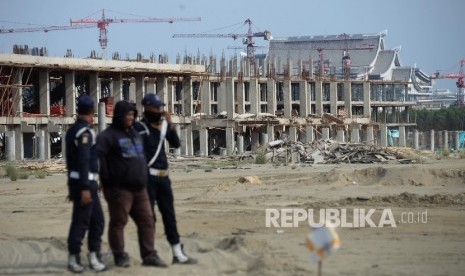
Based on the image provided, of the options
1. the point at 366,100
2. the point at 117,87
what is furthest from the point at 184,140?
the point at 366,100

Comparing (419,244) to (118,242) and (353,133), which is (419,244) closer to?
(118,242)

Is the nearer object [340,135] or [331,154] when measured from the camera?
[331,154]

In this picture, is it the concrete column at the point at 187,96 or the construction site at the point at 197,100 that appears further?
the concrete column at the point at 187,96

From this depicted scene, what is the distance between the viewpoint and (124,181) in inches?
420

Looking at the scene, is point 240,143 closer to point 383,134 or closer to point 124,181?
point 383,134

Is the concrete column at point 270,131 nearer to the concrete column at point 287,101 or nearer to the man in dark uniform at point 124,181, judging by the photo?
the concrete column at point 287,101

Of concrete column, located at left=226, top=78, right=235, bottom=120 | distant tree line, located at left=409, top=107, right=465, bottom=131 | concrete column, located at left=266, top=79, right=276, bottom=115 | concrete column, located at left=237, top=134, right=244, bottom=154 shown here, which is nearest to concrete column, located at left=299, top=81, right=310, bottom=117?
concrete column, located at left=266, top=79, right=276, bottom=115

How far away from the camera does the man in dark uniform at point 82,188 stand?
1058cm

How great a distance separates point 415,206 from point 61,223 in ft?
20.2

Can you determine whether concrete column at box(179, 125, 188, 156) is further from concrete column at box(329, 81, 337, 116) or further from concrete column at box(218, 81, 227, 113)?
concrete column at box(329, 81, 337, 116)

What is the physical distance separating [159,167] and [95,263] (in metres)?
1.21

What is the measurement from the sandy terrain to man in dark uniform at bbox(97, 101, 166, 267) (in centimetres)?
26

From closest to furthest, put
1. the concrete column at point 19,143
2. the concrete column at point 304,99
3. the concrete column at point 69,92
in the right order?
the concrete column at point 19,143
the concrete column at point 69,92
the concrete column at point 304,99

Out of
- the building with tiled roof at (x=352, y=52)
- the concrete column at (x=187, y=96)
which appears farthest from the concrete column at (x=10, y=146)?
the building with tiled roof at (x=352, y=52)
